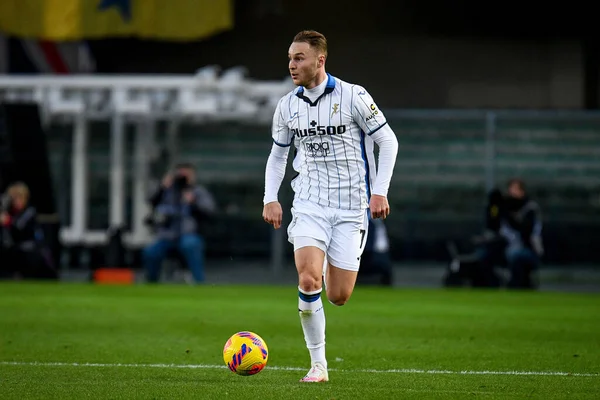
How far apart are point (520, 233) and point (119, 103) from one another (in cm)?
709

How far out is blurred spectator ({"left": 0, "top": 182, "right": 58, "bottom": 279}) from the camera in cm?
1802

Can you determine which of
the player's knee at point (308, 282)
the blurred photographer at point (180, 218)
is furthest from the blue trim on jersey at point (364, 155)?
the blurred photographer at point (180, 218)

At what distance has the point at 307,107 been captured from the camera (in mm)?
8023

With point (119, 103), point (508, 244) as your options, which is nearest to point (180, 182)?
point (119, 103)

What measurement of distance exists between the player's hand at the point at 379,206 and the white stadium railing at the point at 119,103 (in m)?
13.0

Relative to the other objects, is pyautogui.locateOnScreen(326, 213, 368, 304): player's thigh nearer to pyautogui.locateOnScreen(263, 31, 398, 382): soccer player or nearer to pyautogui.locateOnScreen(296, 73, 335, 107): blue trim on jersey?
pyautogui.locateOnScreen(263, 31, 398, 382): soccer player

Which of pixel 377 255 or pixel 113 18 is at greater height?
pixel 113 18

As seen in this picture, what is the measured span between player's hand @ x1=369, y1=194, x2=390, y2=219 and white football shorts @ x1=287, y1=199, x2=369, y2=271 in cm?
34

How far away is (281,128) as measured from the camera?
26.8 ft

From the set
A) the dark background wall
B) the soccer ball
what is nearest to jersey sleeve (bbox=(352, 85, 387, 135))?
the soccer ball

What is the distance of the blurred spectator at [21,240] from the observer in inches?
709

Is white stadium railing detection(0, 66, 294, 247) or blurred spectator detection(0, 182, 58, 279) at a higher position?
white stadium railing detection(0, 66, 294, 247)

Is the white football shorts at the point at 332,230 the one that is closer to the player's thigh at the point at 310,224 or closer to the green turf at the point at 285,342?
the player's thigh at the point at 310,224

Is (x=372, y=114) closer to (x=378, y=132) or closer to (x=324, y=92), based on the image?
(x=378, y=132)
